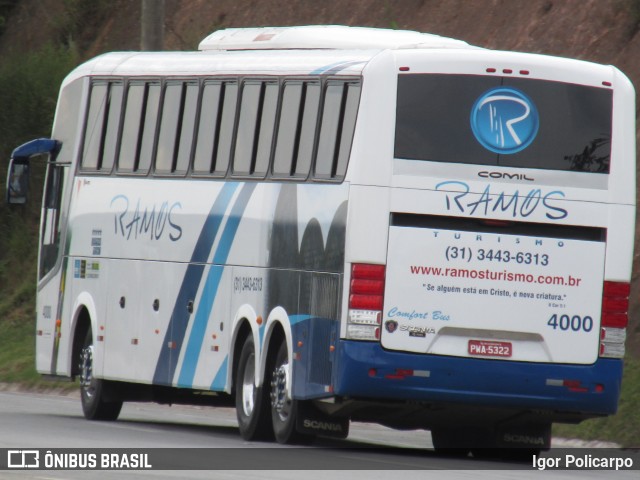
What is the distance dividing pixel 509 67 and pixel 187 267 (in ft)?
15.8

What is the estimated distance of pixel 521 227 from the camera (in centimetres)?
1549

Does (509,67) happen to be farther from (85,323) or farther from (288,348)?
(85,323)

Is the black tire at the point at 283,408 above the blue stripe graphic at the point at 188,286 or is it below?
below

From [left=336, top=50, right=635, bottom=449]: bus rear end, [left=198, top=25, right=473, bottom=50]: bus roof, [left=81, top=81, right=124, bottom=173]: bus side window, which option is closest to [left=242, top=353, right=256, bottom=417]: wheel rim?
[left=336, top=50, right=635, bottom=449]: bus rear end

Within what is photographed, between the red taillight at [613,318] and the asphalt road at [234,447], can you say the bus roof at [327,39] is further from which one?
the asphalt road at [234,447]

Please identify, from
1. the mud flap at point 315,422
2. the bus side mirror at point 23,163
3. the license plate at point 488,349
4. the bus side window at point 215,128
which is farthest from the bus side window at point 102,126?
the license plate at point 488,349

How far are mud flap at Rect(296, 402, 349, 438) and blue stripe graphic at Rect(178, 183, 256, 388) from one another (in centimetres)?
238

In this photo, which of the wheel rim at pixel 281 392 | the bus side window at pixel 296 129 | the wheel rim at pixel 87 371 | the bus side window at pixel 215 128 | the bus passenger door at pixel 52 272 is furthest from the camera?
the bus passenger door at pixel 52 272

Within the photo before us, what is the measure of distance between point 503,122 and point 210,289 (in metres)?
4.21

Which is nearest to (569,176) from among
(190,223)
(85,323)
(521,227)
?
(521,227)

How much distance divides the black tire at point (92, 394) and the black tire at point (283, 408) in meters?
4.21

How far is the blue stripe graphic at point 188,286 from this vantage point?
18.1 m

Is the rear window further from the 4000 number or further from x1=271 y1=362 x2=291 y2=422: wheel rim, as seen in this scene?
x1=271 y1=362 x2=291 y2=422: wheel rim

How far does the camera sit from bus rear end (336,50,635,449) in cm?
1520
